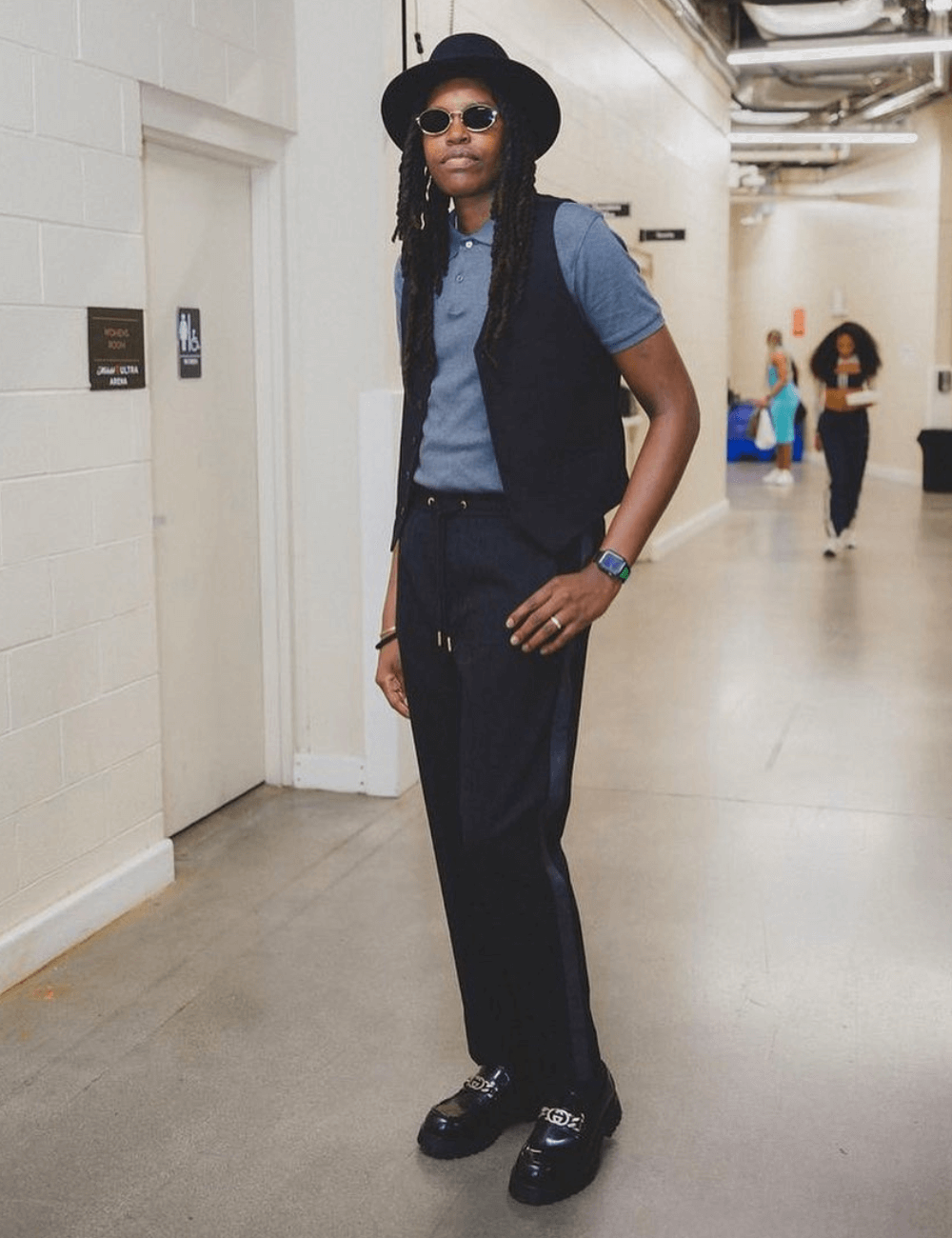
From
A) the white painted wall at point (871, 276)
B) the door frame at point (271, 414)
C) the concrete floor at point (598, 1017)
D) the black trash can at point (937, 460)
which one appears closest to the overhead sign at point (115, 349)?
the door frame at point (271, 414)

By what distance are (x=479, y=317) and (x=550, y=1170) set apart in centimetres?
130

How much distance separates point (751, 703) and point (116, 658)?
9.25 feet

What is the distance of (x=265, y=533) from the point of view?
4.28 m

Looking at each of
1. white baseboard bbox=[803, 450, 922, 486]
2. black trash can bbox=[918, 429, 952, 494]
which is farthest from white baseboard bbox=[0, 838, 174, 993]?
black trash can bbox=[918, 429, 952, 494]

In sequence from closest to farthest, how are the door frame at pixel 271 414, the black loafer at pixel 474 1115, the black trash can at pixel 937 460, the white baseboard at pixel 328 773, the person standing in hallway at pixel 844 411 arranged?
the black loafer at pixel 474 1115 → the door frame at pixel 271 414 → the white baseboard at pixel 328 773 → the person standing in hallway at pixel 844 411 → the black trash can at pixel 937 460

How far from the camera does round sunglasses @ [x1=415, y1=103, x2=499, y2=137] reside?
2.06 meters

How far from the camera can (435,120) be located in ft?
6.86

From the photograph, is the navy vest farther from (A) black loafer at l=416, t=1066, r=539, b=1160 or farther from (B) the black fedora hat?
(A) black loafer at l=416, t=1066, r=539, b=1160

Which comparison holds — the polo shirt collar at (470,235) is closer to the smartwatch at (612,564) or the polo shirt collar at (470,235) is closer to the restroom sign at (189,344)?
the smartwatch at (612,564)

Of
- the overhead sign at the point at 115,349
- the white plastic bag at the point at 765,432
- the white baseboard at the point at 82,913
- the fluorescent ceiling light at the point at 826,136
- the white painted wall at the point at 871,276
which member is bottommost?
the white baseboard at the point at 82,913

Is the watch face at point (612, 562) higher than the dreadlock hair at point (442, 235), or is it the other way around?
the dreadlock hair at point (442, 235)

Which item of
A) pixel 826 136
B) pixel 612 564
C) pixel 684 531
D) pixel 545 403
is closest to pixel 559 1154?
pixel 612 564

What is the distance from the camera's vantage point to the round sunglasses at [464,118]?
2.06 meters

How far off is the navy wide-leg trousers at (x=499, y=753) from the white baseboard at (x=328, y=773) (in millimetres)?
2030
